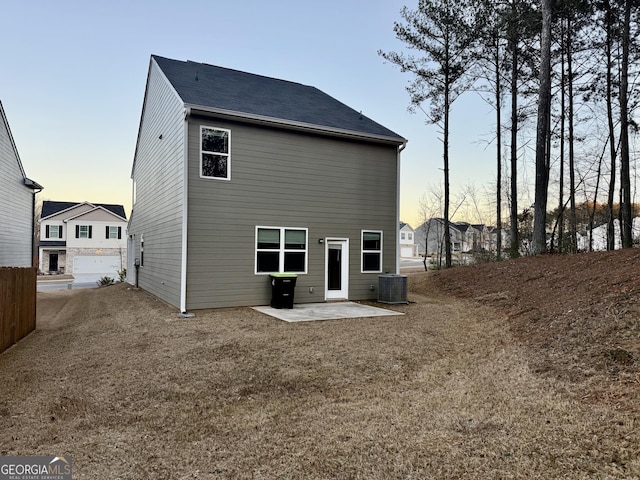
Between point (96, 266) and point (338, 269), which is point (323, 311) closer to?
point (338, 269)

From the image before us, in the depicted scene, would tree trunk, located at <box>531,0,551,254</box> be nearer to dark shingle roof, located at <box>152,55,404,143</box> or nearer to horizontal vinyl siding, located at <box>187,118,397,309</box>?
dark shingle roof, located at <box>152,55,404,143</box>

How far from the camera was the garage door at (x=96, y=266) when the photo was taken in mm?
32156

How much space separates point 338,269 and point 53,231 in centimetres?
3177

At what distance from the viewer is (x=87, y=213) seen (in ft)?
109

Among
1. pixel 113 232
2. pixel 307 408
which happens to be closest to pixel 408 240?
pixel 113 232

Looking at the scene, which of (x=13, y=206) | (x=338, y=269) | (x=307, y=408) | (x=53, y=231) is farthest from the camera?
(x=53, y=231)

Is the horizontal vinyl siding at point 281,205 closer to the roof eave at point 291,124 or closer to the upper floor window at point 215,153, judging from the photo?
the upper floor window at point 215,153

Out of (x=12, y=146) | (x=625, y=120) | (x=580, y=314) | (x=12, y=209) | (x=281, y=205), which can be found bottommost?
(x=580, y=314)

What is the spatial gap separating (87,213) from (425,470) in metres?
37.0

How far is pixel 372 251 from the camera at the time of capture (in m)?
12.4

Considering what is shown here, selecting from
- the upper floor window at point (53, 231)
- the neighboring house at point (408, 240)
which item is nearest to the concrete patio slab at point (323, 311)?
the upper floor window at point (53, 231)

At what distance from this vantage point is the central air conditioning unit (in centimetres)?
1138

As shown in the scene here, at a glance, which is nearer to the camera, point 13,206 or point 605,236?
point 13,206

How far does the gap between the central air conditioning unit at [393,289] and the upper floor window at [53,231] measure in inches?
1294
